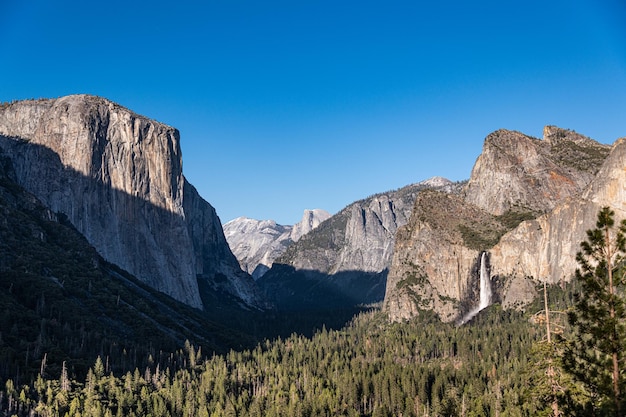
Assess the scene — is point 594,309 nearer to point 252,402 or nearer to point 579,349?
point 579,349

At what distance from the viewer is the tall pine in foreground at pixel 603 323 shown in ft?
110

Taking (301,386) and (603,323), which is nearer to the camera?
(603,323)

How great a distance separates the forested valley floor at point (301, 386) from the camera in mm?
117375

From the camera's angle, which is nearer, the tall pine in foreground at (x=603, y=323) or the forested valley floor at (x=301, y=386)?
the tall pine in foreground at (x=603, y=323)

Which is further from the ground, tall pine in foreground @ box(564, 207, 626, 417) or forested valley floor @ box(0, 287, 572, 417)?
tall pine in foreground @ box(564, 207, 626, 417)

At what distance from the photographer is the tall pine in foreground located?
1321 inches

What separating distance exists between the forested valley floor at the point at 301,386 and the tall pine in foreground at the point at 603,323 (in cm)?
6115

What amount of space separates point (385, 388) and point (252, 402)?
31.4 metres

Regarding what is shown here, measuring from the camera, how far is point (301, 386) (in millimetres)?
149375

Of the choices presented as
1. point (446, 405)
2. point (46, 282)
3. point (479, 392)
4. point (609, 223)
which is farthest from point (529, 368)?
point (46, 282)

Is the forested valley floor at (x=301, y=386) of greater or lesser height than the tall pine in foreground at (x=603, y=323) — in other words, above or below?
below

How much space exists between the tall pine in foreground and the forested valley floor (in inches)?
2408

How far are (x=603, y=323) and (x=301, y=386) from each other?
123015 millimetres

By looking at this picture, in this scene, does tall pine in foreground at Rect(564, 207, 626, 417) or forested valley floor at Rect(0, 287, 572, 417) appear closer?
tall pine in foreground at Rect(564, 207, 626, 417)
